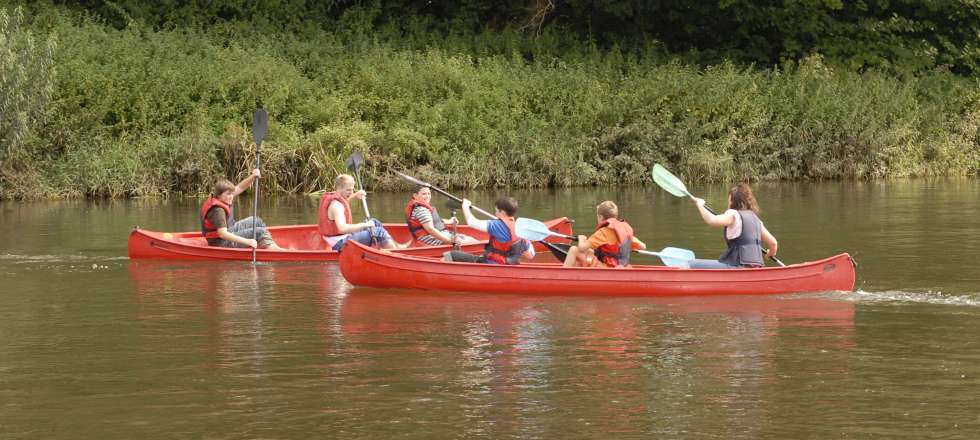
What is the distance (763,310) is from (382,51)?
69.0ft

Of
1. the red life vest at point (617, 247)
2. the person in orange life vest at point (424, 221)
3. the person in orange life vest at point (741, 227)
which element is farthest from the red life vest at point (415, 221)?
the person in orange life vest at point (741, 227)

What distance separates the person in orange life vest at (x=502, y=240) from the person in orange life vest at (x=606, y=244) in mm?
531

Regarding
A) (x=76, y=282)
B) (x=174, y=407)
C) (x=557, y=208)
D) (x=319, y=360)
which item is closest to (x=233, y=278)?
(x=76, y=282)

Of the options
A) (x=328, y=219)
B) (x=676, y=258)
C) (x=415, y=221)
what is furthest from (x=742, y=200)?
(x=328, y=219)

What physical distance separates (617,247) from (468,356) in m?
3.54

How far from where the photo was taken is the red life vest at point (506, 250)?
14531 millimetres

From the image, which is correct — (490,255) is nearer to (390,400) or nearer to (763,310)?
(763,310)

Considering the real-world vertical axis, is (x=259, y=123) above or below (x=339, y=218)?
above

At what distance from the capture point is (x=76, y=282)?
15406 millimetres

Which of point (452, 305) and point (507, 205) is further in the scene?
point (507, 205)

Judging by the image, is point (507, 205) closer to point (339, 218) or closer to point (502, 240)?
point (502, 240)

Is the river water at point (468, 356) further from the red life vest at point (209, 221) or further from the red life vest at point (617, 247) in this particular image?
the red life vest at point (617, 247)

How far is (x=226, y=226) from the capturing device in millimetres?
17203

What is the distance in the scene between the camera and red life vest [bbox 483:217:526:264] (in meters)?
14.5
